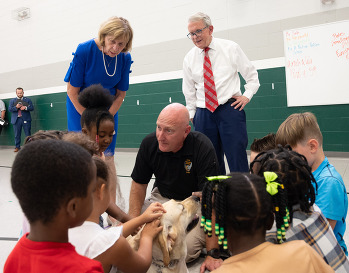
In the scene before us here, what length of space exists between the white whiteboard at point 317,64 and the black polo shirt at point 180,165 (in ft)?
12.1

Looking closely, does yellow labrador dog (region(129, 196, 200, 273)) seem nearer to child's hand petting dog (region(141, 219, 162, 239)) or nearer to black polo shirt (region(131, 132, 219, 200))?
child's hand petting dog (region(141, 219, 162, 239))

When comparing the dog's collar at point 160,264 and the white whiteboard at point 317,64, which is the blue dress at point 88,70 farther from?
the white whiteboard at point 317,64

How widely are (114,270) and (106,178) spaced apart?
1.40 feet

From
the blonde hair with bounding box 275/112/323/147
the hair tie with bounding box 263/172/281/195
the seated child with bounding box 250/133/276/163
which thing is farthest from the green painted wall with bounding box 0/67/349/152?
the hair tie with bounding box 263/172/281/195

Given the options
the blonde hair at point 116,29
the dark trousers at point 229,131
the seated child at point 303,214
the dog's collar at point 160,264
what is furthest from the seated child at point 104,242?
the dark trousers at point 229,131

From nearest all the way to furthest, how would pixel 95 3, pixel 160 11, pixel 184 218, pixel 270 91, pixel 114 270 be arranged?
A: pixel 114 270, pixel 184 218, pixel 270 91, pixel 160 11, pixel 95 3

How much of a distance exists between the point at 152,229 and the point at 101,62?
1826 mm

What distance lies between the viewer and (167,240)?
1571mm

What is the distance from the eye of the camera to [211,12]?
620 centimetres

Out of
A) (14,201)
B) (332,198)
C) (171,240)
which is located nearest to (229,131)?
(332,198)

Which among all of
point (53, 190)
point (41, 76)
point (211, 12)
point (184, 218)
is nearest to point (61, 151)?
point (53, 190)

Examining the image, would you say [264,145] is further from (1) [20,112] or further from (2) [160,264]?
(1) [20,112]

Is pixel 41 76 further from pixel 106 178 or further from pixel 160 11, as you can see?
pixel 106 178

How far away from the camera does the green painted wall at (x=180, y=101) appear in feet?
17.8
